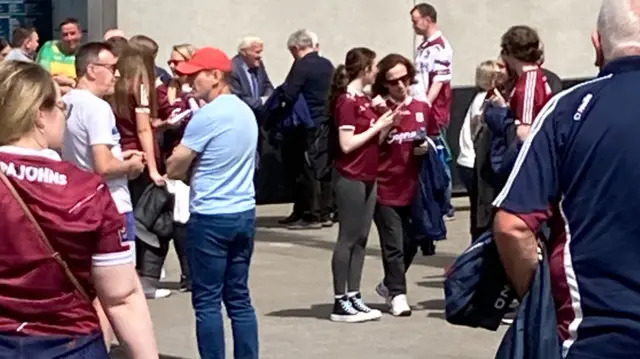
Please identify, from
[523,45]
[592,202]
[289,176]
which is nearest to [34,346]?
[592,202]

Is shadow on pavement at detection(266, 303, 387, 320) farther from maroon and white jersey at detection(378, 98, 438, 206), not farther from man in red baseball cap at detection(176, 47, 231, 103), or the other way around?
man in red baseball cap at detection(176, 47, 231, 103)

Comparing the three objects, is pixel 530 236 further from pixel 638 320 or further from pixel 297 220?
pixel 297 220

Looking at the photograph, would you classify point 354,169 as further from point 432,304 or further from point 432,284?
point 432,284

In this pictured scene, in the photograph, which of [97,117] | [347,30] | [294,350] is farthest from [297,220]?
[97,117]

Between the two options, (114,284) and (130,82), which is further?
(130,82)

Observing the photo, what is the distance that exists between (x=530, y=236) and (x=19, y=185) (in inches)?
55.6

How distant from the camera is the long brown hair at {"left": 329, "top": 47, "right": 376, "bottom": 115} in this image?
31.3 ft

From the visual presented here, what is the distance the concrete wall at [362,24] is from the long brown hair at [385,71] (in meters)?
6.50

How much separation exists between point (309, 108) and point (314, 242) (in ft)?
5.66

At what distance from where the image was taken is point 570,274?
3854mm

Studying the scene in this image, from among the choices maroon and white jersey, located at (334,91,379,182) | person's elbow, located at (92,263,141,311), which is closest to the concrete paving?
maroon and white jersey, located at (334,91,379,182)

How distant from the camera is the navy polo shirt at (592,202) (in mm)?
3771

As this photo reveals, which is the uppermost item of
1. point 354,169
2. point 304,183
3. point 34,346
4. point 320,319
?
point 34,346

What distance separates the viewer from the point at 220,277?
762 centimetres
